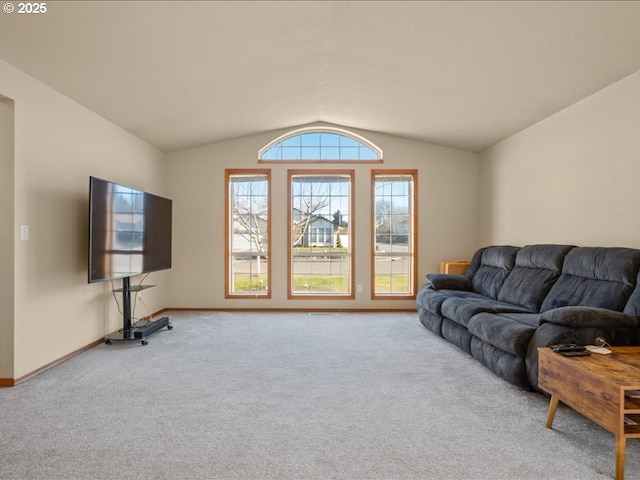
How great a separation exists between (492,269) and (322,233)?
8.25 ft

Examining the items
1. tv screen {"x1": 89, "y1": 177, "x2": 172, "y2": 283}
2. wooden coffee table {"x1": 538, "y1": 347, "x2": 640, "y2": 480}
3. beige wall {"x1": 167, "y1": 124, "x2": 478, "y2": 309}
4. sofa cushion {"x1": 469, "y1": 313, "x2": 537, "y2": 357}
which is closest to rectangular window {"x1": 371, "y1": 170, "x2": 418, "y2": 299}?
beige wall {"x1": 167, "y1": 124, "x2": 478, "y2": 309}

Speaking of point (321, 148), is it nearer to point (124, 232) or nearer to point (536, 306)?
point (124, 232)

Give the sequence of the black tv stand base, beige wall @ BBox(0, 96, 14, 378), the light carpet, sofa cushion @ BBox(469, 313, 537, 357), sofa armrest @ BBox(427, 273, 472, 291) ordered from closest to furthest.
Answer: the light carpet → sofa cushion @ BBox(469, 313, 537, 357) → beige wall @ BBox(0, 96, 14, 378) → the black tv stand base → sofa armrest @ BBox(427, 273, 472, 291)

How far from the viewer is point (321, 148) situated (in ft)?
20.6

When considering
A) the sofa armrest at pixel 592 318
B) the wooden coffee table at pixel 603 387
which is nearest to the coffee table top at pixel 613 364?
the wooden coffee table at pixel 603 387

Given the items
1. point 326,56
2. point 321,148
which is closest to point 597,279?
point 326,56

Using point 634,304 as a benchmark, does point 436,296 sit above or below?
below

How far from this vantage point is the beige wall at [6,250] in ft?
10.2

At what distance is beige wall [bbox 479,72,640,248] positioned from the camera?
10.8 ft

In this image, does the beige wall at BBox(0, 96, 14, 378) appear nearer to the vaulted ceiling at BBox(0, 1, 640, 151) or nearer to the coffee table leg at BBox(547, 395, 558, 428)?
the vaulted ceiling at BBox(0, 1, 640, 151)

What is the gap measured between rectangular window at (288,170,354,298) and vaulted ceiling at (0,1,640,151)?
56.6 inches

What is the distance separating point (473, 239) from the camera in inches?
247

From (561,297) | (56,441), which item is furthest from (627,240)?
(56,441)

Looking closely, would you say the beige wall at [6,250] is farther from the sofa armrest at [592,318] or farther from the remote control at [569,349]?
the sofa armrest at [592,318]
